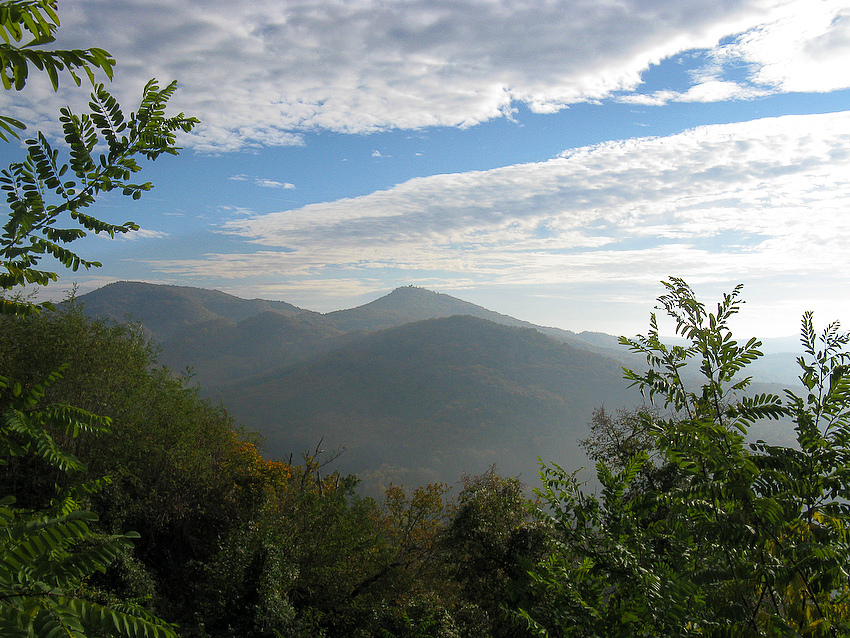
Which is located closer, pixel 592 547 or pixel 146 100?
pixel 146 100

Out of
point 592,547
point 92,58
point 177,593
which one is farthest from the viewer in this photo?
point 177,593

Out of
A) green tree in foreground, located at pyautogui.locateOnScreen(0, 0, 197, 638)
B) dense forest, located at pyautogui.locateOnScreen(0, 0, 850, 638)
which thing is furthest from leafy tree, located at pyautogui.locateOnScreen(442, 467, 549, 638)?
green tree in foreground, located at pyautogui.locateOnScreen(0, 0, 197, 638)

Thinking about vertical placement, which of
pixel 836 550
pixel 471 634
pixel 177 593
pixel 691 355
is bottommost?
pixel 177 593

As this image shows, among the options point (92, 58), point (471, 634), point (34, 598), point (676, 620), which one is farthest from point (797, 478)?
point (471, 634)

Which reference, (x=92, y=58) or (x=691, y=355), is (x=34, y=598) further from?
(x=691, y=355)

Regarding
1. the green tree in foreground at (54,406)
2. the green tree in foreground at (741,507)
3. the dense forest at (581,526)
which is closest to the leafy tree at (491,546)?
the dense forest at (581,526)

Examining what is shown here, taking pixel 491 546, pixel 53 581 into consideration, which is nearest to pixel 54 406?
pixel 53 581

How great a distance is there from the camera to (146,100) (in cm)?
323

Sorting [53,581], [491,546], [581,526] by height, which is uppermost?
[53,581]

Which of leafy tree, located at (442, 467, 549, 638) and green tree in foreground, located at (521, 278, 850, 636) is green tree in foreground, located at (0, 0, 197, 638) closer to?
green tree in foreground, located at (521, 278, 850, 636)

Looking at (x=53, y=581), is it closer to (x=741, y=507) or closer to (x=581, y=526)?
(x=741, y=507)

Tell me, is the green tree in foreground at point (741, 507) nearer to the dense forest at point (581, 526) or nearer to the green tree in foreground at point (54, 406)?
the dense forest at point (581, 526)

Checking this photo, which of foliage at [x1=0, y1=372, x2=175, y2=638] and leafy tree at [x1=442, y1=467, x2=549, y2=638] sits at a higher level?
foliage at [x1=0, y1=372, x2=175, y2=638]

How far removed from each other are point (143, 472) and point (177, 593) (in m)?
5.22
